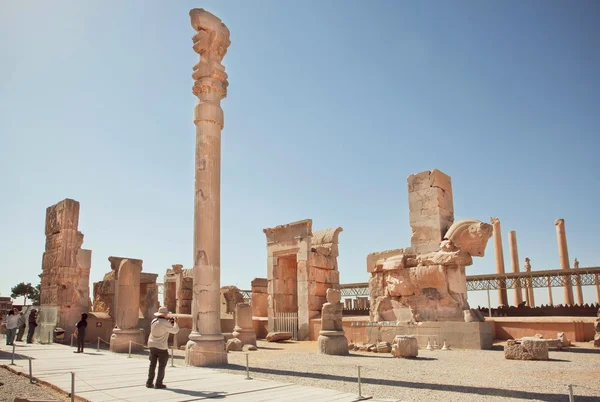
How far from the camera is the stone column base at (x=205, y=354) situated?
937 cm

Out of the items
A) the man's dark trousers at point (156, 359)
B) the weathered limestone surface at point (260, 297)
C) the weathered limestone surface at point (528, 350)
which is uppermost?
the weathered limestone surface at point (260, 297)

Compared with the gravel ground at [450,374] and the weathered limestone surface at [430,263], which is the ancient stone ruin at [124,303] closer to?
the gravel ground at [450,374]

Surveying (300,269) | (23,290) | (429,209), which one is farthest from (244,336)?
(23,290)

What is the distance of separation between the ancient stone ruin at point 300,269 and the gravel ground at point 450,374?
688cm

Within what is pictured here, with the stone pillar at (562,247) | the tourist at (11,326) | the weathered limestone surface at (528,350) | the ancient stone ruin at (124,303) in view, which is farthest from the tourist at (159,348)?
the stone pillar at (562,247)

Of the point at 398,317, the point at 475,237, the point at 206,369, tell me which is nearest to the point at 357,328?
the point at 398,317

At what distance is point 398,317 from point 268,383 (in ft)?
20.6

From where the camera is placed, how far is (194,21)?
10.7 metres

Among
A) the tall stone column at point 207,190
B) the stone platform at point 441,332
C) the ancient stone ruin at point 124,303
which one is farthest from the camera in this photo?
the ancient stone ruin at point 124,303

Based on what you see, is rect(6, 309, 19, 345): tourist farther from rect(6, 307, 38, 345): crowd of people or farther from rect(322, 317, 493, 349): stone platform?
rect(322, 317, 493, 349): stone platform

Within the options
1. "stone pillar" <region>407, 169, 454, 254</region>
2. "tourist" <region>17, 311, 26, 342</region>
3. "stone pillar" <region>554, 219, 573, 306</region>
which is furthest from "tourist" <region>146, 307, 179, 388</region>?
"stone pillar" <region>554, 219, 573, 306</region>

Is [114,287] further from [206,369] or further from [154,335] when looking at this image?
[154,335]

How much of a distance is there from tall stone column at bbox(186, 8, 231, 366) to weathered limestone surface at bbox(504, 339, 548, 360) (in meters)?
5.70

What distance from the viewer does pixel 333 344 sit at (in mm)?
11680
